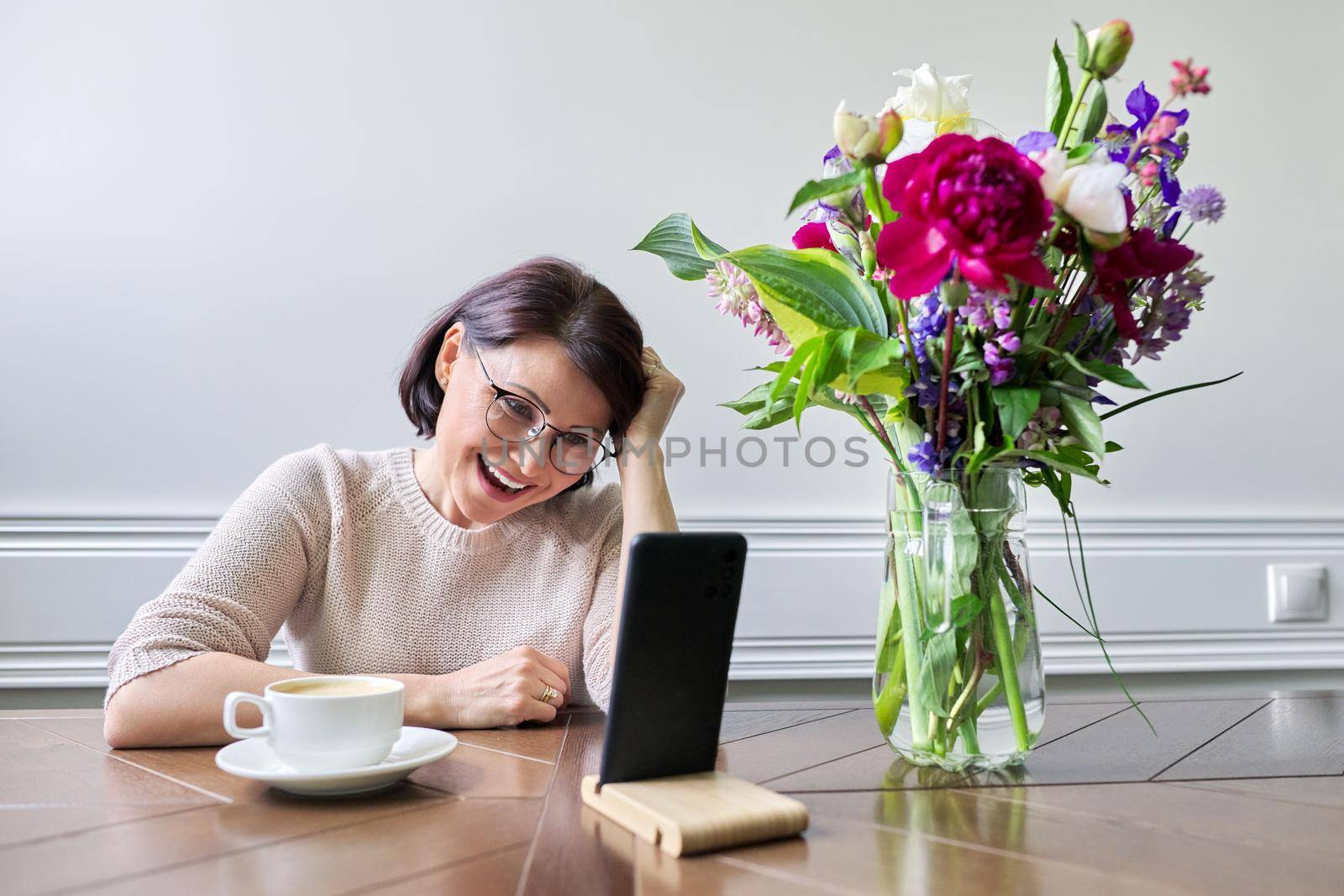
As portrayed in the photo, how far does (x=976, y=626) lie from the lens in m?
A: 0.77

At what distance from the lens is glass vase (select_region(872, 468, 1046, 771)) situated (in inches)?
30.1

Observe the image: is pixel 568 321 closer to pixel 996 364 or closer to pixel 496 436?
pixel 496 436

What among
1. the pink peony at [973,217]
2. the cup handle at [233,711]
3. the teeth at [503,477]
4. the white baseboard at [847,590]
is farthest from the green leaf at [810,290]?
the white baseboard at [847,590]

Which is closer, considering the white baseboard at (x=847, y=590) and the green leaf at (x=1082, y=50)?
the green leaf at (x=1082, y=50)

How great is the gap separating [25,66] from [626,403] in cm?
122

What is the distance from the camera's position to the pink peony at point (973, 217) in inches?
25.1

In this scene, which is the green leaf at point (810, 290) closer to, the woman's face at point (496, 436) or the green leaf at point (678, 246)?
the green leaf at point (678, 246)

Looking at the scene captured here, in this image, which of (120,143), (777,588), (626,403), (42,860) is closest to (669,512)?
(626,403)

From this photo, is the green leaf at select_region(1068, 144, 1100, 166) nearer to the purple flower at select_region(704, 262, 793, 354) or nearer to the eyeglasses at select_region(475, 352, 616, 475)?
the purple flower at select_region(704, 262, 793, 354)

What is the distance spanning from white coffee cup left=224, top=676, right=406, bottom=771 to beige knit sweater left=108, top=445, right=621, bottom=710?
0.48 metres

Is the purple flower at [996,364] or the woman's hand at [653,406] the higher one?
the woman's hand at [653,406]

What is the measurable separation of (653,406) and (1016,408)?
71 cm

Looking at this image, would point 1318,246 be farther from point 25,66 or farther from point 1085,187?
point 25,66

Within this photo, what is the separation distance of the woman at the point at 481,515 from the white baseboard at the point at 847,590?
0.48 m
